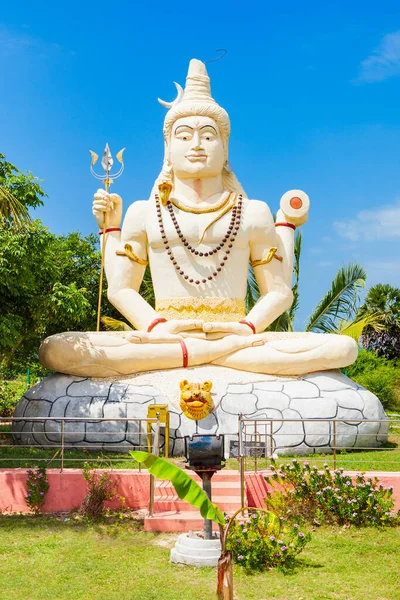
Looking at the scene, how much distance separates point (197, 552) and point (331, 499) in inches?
72.1

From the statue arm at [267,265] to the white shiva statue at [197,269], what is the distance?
0.02 metres

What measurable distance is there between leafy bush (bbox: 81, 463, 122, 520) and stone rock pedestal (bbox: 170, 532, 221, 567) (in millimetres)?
1607

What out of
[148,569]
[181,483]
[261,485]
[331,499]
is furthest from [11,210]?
[181,483]

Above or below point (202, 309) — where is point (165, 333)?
below

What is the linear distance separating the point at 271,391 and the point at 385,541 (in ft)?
13.7

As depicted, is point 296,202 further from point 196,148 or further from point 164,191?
point 164,191

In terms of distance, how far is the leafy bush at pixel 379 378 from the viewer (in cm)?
1859

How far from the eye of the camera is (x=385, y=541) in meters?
6.67

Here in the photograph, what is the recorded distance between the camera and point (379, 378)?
61.7 feet

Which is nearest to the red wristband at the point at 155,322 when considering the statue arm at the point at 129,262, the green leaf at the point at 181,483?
the statue arm at the point at 129,262

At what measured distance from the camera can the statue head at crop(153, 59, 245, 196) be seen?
12.2m

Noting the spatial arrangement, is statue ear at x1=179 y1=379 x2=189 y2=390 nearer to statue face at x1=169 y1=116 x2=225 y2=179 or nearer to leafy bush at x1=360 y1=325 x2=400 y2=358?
statue face at x1=169 y1=116 x2=225 y2=179

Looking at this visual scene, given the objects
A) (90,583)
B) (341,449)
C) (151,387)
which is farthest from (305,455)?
(90,583)

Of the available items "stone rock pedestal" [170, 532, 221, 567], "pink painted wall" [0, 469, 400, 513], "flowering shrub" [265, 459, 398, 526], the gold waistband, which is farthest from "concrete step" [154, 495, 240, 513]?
the gold waistband
